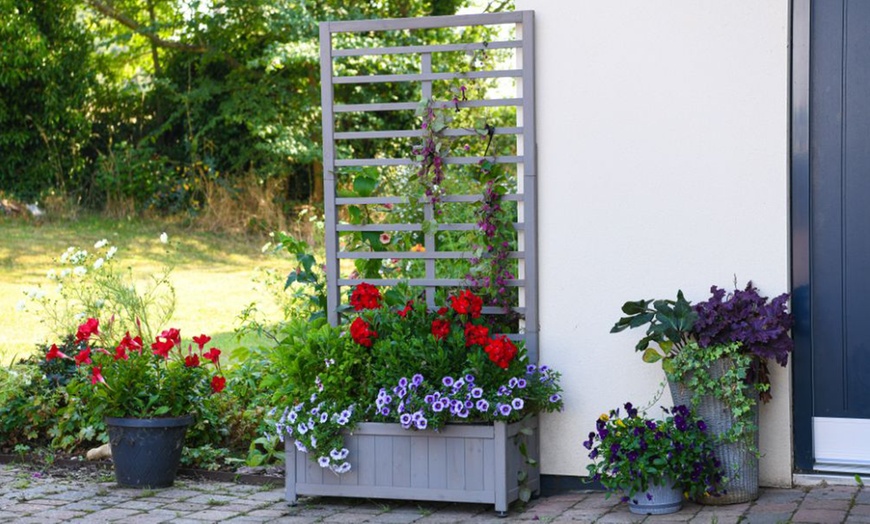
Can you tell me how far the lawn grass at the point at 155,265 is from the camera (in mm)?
8773

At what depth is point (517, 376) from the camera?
13.7ft

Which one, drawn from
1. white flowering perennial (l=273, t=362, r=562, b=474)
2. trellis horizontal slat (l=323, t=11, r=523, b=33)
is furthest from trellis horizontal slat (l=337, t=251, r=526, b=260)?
trellis horizontal slat (l=323, t=11, r=523, b=33)

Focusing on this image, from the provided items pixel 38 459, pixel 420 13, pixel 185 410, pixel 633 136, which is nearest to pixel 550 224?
pixel 633 136

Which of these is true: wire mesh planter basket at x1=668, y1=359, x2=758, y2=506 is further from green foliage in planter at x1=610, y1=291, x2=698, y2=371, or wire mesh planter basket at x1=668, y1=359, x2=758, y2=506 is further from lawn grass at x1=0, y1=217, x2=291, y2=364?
lawn grass at x1=0, y1=217, x2=291, y2=364

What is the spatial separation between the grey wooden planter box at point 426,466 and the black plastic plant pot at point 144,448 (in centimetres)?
63

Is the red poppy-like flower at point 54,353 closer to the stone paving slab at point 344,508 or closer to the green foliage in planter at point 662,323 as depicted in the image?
the stone paving slab at point 344,508

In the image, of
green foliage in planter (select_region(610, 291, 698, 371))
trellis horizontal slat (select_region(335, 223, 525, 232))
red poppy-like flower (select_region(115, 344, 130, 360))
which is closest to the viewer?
green foliage in planter (select_region(610, 291, 698, 371))

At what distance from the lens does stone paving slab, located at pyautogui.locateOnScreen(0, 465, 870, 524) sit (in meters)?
3.88

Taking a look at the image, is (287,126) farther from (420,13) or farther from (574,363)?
(574,363)

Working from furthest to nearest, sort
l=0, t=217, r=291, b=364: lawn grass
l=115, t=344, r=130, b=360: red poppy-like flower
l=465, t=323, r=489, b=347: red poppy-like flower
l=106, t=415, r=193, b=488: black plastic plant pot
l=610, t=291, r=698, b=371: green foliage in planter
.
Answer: l=0, t=217, r=291, b=364: lawn grass, l=115, t=344, r=130, b=360: red poppy-like flower, l=106, t=415, r=193, b=488: black plastic plant pot, l=465, t=323, r=489, b=347: red poppy-like flower, l=610, t=291, r=698, b=371: green foliage in planter

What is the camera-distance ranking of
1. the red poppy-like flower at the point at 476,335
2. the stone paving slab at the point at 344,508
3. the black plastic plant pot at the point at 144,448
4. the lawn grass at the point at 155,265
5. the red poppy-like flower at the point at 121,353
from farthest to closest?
the lawn grass at the point at 155,265 < the red poppy-like flower at the point at 121,353 < the black plastic plant pot at the point at 144,448 < the red poppy-like flower at the point at 476,335 < the stone paving slab at the point at 344,508

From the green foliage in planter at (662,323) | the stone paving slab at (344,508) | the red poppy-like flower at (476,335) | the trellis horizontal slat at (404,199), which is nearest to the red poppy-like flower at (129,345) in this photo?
the stone paving slab at (344,508)

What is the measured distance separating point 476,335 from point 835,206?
1.47 meters

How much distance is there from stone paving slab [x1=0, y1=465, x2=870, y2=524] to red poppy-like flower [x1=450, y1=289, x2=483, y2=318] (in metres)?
0.76
